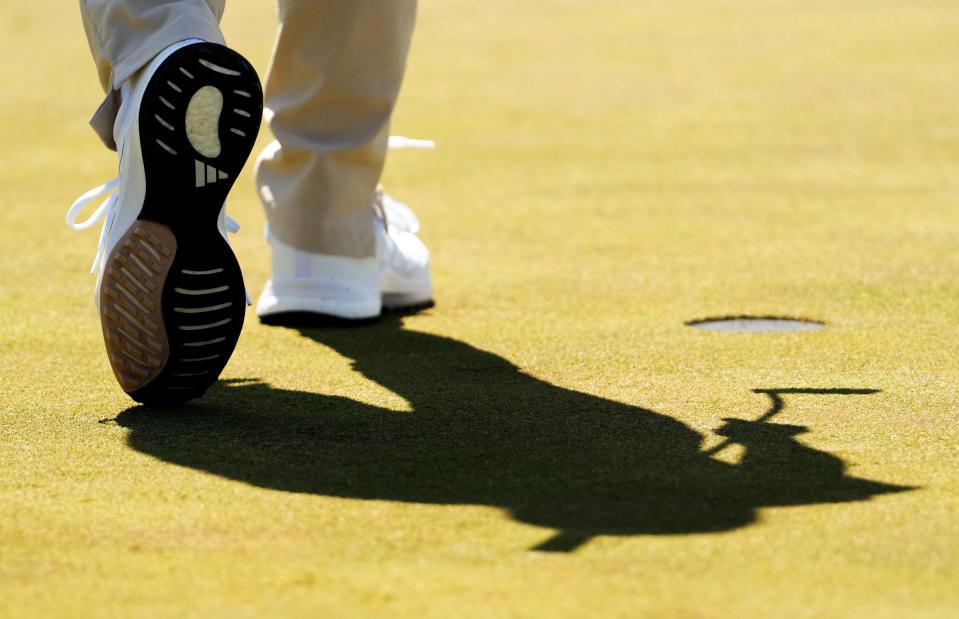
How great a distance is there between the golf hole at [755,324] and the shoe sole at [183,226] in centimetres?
107

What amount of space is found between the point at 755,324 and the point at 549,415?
0.80 metres

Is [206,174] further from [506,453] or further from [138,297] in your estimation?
[506,453]

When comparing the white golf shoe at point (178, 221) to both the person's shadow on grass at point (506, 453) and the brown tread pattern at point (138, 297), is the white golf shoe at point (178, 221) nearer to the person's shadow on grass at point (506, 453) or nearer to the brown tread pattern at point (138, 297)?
the brown tread pattern at point (138, 297)

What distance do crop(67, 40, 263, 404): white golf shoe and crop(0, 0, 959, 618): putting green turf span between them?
0.13 meters

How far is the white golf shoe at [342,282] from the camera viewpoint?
301 cm

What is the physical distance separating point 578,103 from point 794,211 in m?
2.35

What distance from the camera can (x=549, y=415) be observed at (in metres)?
2.30

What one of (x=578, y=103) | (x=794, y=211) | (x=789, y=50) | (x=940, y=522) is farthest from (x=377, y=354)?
(x=789, y=50)

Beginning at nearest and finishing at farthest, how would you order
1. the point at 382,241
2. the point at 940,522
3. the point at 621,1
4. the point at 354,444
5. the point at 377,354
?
the point at 940,522, the point at 354,444, the point at 377,354, the point at 382,241, the point at 621,1

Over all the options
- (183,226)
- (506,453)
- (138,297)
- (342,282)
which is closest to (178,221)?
(183,226)

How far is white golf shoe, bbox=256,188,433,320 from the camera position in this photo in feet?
9.86

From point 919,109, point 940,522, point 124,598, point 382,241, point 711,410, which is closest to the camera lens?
point 124,598

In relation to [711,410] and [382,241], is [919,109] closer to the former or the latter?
[382,241]

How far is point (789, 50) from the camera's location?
786 cm
